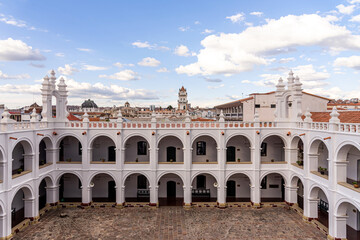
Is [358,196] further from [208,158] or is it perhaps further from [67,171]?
[67,171]

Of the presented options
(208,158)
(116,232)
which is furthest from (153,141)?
(116,232)

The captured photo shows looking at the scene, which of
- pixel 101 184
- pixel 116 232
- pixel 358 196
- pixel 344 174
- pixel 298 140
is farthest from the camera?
pixel 101 184

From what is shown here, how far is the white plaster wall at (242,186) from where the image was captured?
25844 millimetres

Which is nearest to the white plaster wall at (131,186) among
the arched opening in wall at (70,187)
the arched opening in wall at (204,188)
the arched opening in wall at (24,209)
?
the arched opening in wall at (70,187)

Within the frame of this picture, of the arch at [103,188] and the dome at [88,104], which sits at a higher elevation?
the dome at [88,104]

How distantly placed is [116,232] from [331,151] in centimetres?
1718

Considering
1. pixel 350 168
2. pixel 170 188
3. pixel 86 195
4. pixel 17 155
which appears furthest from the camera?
pixel 170 188

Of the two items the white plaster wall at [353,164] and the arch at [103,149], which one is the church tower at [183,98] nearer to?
the arch at [103,149]

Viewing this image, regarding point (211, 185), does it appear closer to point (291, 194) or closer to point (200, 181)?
point (200, 181)

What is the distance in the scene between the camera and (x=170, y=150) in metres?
25.8

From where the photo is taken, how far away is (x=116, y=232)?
60.2 ft

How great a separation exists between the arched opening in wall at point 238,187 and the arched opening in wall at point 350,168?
10.00 meters

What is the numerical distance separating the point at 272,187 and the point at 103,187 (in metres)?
18.7

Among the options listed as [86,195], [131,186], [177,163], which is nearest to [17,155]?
[86,195]
